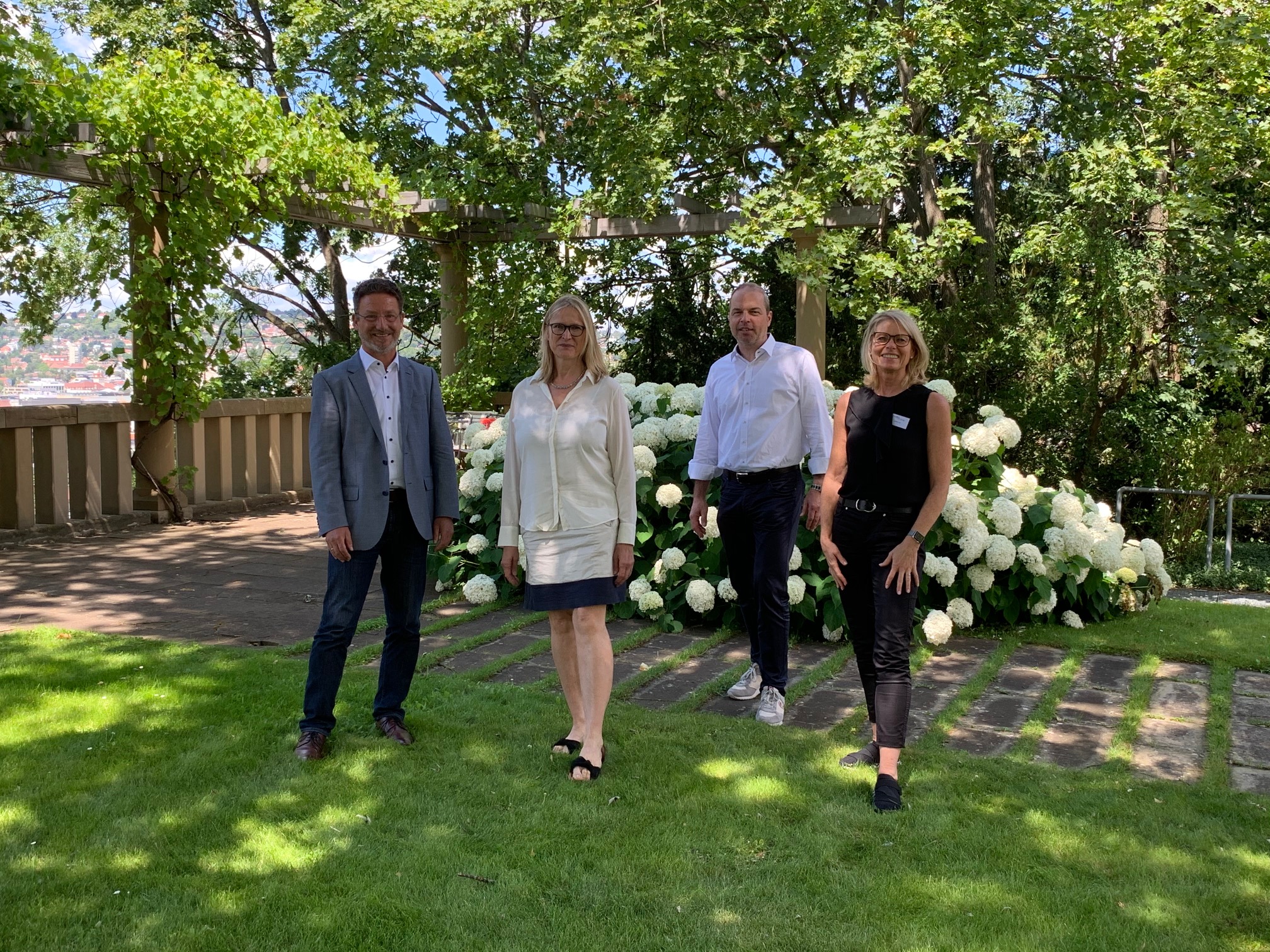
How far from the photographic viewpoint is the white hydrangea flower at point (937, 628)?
209 inches

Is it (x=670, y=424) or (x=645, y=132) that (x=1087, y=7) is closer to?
(x=645, y=132)

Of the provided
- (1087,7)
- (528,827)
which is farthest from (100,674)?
(1087,7)

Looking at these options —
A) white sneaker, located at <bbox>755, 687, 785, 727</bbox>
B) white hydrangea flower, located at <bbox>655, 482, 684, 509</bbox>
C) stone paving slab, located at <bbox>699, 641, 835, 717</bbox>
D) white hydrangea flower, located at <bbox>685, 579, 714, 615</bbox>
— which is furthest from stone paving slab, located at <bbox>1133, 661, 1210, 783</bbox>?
white hydrangea flower, located at <bbox>655, 482, 684, 509</bbox>

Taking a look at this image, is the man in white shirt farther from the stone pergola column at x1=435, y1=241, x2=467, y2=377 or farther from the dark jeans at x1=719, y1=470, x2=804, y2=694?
the stone pergola column at x1=435, y1=241, x2=467, y2=377

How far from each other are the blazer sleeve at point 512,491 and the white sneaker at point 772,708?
123 cm

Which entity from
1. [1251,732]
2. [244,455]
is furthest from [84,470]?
[1251,732]

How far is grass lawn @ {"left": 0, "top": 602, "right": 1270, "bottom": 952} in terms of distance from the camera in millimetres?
2609

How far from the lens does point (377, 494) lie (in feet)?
12.4

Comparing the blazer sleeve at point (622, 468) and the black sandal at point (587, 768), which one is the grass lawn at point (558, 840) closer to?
the black sandal at point (587, 768)

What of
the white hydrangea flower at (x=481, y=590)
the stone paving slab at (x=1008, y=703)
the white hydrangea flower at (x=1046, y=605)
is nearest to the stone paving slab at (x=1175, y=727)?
→ the stone paving slab at (x=1008, y=703)

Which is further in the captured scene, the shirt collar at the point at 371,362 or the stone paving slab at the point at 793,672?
the stone paving slab at the point at 793,672

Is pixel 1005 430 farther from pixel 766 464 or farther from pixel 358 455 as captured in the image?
pixel 358 455

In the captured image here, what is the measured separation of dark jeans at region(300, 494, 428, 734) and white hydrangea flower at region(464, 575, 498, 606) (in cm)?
207

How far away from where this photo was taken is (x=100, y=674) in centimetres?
452
